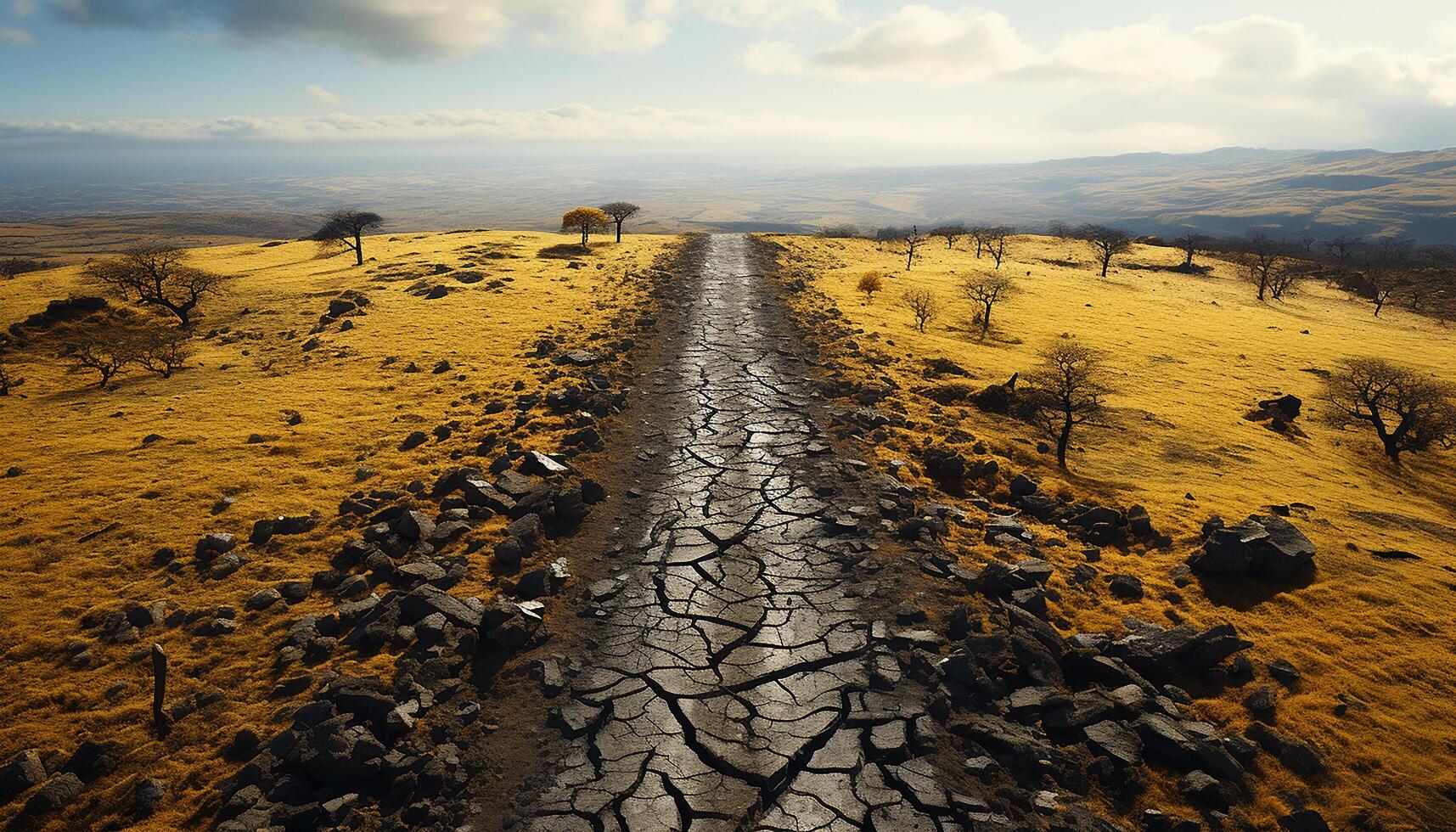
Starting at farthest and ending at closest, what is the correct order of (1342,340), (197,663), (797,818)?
(1342,340)
(197,663)
(797,818)

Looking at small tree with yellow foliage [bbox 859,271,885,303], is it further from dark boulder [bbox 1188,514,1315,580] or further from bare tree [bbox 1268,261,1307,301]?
bare tree [bbox 1268,261,1307,301]

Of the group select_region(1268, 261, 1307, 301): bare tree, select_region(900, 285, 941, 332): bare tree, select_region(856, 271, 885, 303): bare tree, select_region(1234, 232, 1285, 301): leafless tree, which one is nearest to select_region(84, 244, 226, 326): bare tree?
select_region(856, 271, 885, 303): bare tree

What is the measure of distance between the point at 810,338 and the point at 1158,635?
18.4 m

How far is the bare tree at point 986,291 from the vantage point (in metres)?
36.9

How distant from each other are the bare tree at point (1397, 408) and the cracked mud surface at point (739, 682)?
920 inches

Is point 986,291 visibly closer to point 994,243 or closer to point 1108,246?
point 1108,246

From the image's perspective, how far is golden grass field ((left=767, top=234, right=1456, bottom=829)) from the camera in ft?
27.6

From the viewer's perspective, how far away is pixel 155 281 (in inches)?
1315

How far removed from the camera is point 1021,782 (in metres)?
7.59

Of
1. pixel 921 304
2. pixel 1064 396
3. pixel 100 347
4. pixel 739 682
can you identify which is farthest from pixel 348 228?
pixel 739 682

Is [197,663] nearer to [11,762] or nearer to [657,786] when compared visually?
[11,762]

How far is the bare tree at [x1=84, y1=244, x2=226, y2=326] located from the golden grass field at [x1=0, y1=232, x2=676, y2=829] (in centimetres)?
142

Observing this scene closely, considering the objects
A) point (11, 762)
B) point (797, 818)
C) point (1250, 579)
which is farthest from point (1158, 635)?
point (11, 762)

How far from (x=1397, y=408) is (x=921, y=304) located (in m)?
21.0
